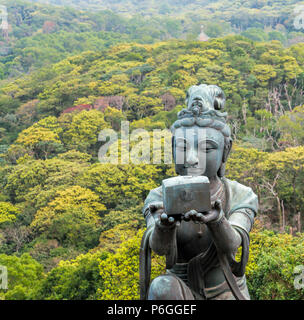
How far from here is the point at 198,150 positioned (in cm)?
428

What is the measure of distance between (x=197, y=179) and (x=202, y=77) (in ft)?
134

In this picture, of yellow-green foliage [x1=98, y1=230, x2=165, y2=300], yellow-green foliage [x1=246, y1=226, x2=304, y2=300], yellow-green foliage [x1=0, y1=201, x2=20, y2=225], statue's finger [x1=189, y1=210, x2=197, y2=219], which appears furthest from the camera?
yellow-green foliage [x1=0, y1=201, x2=20, y2=225]

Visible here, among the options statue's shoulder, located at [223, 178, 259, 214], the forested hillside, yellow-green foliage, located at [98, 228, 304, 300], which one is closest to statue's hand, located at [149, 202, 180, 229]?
statue's shoulder, located at [223, 178, 259, 214]

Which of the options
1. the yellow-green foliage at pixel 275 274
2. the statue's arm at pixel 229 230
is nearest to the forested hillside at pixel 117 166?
the yellow-green foliage at pixel 275 274

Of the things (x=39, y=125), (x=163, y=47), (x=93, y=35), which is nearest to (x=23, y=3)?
(x=93, y=35)

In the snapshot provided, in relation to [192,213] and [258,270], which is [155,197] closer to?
[192,213]

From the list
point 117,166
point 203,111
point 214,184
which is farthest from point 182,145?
point 117,166

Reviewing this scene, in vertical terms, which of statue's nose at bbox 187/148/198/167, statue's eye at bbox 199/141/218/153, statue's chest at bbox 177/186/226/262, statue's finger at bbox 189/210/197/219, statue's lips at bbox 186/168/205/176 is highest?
statue's eye at bbox 199/141/218/153

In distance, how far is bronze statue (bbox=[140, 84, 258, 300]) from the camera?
3.96 meters

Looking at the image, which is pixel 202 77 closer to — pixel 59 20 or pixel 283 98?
pixel 283 98

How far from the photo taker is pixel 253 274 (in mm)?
14367

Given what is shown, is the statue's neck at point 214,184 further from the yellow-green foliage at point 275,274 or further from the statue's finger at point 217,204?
the yellow-green foliage at point 275,274

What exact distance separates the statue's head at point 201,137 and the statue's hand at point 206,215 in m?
0.56

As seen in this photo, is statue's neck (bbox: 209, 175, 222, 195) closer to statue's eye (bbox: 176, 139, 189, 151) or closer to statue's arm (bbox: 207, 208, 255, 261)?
statue's arm (bbox: 207, 208, 255, 261)
